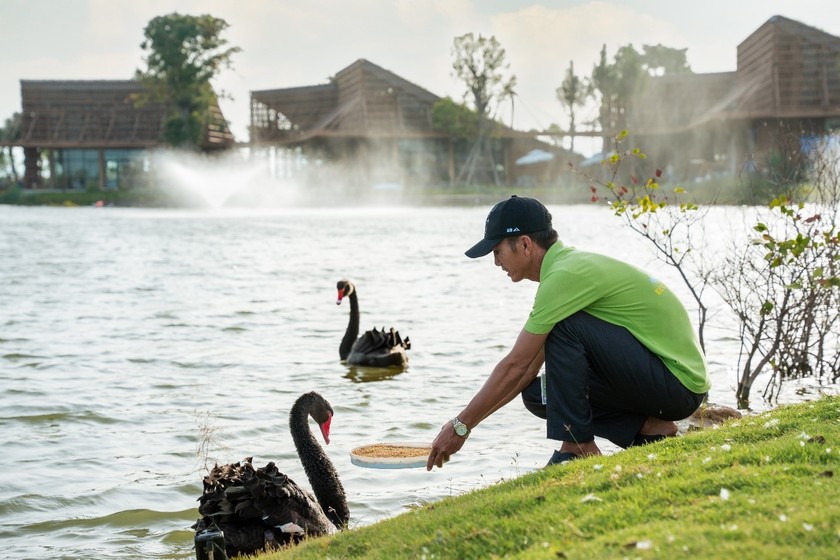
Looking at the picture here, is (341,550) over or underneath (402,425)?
over

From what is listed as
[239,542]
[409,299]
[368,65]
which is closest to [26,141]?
[368,65]

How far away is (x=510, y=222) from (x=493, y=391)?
2.87ft

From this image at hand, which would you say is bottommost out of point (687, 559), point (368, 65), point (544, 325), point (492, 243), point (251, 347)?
point (251, 347)

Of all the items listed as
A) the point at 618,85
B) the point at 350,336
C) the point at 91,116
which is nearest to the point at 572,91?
the point at 618,85

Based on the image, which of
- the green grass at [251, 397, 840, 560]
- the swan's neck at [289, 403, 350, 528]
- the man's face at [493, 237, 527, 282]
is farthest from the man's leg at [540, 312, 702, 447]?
the swan's neck at [289, 403, 350, 528]

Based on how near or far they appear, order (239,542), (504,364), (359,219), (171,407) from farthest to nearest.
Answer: (359,219) → (171,407) → (239,542) → (504,364)

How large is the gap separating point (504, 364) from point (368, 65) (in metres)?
63.7

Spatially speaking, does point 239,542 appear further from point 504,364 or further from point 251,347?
point 251,347

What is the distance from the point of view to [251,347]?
14.2 metres

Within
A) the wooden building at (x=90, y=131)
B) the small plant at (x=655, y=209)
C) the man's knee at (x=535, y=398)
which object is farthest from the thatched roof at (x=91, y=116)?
the man's knee at (x=535, y=398)

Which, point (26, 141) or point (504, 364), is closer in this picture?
point (504, 364)

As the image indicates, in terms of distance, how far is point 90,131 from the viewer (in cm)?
7869

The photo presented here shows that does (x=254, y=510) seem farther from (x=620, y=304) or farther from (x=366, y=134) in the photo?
(x=366, y=134)

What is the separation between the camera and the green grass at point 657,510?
3.64m
